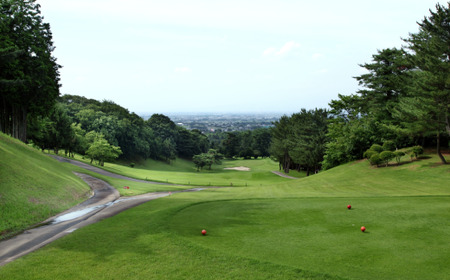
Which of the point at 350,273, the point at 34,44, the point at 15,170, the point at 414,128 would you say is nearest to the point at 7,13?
the point at 34,44

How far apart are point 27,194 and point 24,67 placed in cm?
2630

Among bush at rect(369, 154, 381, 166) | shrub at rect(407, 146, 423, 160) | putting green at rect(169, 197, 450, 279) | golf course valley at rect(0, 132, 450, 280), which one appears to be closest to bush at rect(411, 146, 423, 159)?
shrub at rect(407, 146, 423, 160)

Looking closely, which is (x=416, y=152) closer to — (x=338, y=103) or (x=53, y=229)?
(x=338, y=103)

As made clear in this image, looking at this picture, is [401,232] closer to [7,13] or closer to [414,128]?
[414,128]

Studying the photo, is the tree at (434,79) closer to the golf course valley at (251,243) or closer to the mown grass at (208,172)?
the golf course valley at (251,243)

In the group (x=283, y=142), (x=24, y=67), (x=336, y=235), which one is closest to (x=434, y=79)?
(x=336, y=235)

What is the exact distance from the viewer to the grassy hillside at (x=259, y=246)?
7637mm

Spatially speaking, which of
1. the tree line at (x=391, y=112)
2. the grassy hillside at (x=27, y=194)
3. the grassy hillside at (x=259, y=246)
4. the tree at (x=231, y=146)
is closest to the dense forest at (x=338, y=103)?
the tree line at (x=391, y=112)

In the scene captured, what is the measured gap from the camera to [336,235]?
33.3 feet

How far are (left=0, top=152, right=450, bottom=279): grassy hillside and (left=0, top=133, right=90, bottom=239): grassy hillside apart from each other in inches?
156

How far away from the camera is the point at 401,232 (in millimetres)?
10102

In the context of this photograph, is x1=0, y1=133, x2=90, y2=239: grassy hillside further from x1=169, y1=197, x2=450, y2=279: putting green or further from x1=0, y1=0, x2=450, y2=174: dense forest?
x1=0, y1=0, x2=450, y2=174: dense forest

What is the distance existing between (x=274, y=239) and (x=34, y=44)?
131 feet

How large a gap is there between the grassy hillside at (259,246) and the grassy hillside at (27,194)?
396 centimetres
